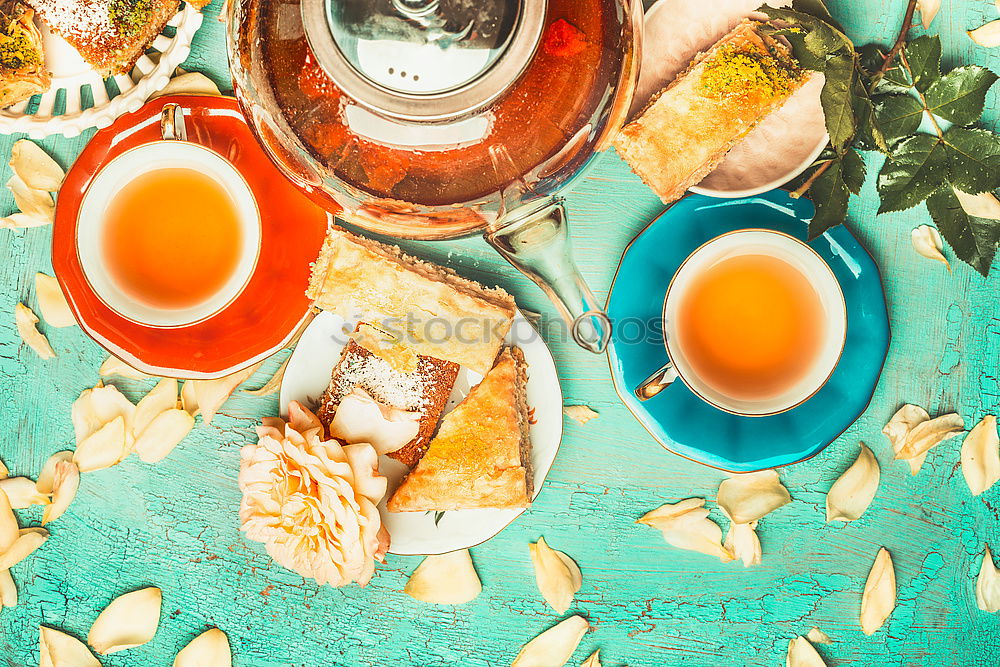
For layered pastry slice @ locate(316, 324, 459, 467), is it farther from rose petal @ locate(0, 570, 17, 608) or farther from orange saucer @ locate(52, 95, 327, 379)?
rose petal @ locate(0, 570, 17, 608)

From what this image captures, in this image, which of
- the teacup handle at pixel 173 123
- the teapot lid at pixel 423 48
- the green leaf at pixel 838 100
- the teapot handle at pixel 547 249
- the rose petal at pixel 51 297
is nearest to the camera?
the teapot lid at pixel 423 48

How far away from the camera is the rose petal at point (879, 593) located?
1.07 m

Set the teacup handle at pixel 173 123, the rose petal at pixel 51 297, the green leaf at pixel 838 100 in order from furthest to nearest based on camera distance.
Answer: the rose petal at pixel 51 297 → the teacup handle at pixel 173 123 → the green leaf at pixel 838 100

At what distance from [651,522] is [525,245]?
1.81 feet

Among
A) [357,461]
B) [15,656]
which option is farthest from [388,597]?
[15,656]

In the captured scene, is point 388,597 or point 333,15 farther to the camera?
point 388,597

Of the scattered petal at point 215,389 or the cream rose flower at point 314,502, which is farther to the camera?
the scattered petal at point 215,389

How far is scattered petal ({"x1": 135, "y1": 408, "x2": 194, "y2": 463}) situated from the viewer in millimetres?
1039

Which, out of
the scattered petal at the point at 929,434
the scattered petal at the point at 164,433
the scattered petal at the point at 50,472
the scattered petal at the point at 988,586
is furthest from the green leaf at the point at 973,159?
the scattered petal at the point at 50,472

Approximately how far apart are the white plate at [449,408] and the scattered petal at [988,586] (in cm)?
72

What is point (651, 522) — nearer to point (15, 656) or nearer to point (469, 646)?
point (469, 646)

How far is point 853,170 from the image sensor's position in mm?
886

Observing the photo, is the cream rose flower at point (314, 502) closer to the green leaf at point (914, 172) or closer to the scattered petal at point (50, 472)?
the scattered petal at point (50, 472)

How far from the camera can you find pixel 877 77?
2.99ft
